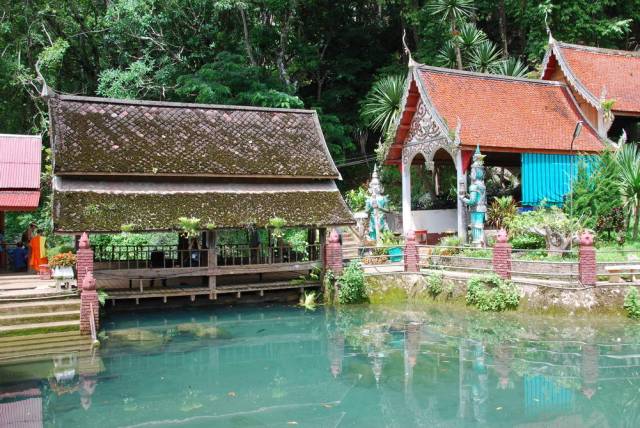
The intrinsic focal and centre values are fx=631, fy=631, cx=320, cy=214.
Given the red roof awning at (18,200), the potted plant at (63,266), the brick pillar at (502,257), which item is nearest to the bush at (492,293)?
the brick pillar at (502,257)

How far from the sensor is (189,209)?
628 inches

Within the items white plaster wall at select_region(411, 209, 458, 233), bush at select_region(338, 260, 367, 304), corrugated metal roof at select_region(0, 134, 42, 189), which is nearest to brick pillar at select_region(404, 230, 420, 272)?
bush at select_region(338, 260, 367, 304)

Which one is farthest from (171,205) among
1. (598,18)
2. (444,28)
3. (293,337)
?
(598,18)

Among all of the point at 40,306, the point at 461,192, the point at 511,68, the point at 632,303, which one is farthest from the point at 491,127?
the point at 40,306

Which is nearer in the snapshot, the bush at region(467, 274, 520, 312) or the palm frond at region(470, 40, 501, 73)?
the bush at region(467, 274, 520, 312)

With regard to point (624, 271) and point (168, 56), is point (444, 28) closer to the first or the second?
point (168, 56)

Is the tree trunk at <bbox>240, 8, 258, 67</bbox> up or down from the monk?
up

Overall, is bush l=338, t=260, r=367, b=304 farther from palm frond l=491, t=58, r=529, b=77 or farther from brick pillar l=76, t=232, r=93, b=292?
palm frond l=491, t=58, r=529, b=77

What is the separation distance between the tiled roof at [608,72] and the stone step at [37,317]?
17935 millimetres

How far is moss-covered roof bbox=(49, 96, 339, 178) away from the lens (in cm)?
1625

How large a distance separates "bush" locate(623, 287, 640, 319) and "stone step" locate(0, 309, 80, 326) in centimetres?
1205

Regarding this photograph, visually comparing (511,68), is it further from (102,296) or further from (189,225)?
(102,296)

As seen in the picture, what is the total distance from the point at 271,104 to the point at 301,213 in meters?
12.0

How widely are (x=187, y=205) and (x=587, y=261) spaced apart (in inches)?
379
